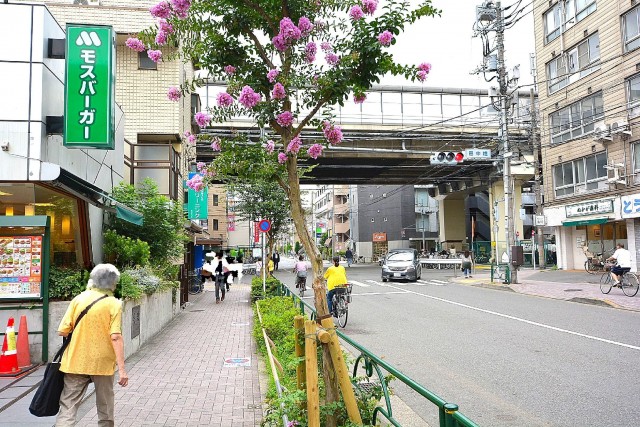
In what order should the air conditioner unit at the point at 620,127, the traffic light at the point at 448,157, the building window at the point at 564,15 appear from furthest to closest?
the building window at the point at 564,15
the air conditioner unit at the point at 620,127
the traffic light at the point at 448,157

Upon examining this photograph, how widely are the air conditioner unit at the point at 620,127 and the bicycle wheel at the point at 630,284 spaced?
9777 mm

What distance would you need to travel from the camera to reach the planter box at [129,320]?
8.11 metres

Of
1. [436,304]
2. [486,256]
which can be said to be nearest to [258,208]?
[436,304]

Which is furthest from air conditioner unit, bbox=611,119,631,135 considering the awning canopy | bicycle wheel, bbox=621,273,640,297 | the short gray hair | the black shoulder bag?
the black shoulder bag

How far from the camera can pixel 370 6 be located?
176 inches

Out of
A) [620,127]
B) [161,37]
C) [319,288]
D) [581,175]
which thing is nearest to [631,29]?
[620,127]

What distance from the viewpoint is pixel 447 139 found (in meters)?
34.2

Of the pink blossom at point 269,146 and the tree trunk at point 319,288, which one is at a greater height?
the pink blossom at point 269,146

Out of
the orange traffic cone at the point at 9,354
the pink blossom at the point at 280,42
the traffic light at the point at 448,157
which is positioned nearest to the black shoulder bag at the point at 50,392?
the pink blossom at the point at 280,42

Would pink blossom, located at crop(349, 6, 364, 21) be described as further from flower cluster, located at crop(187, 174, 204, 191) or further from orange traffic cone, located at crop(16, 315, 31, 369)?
orange traffic cone, located at crop(16, 315, 31, 369)

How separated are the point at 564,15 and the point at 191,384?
2981 centimetres

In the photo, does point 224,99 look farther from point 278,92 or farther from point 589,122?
point 589,122

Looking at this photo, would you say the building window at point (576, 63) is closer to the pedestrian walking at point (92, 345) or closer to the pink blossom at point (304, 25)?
the pink blossom at point (304, 25)

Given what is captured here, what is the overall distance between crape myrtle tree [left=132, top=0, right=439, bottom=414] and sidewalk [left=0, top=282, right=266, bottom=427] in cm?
251
